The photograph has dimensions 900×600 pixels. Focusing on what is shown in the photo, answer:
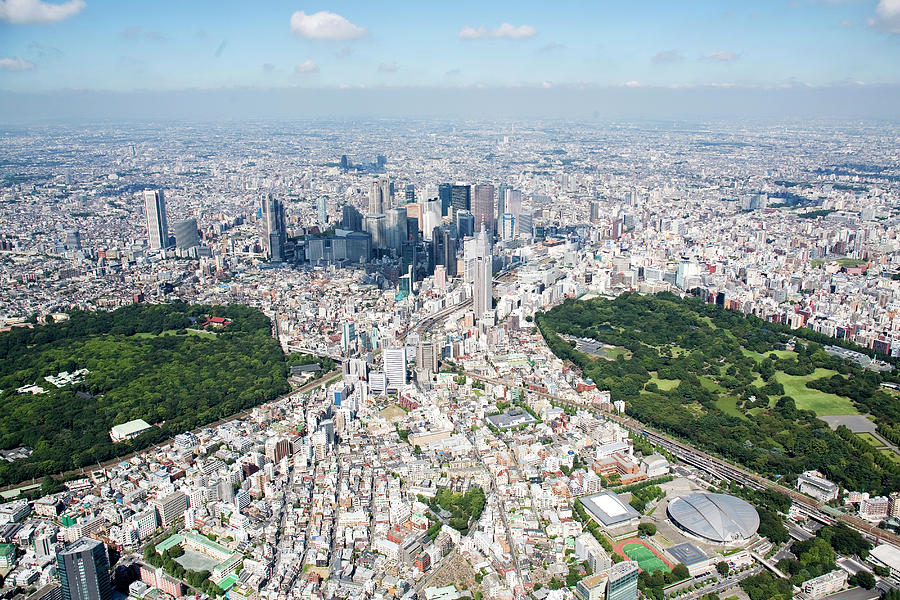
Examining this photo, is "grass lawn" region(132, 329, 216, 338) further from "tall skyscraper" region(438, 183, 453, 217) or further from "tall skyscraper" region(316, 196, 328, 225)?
"tall skyscraper" region(438, 183, 453, 217)

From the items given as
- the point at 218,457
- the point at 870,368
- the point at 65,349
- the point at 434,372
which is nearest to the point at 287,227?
the point at 65,349

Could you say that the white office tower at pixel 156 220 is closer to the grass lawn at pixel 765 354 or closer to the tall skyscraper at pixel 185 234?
the tall skyscraper at pixel 185 234

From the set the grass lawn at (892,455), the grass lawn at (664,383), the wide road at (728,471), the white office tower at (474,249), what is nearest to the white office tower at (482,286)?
the white office tower at (474,249)

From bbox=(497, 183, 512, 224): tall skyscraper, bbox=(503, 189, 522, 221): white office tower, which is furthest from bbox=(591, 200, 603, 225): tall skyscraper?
bbox=(497, 183, 512, 224): tall skyscraper

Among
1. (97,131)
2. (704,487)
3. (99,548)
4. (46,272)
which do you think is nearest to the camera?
(99,548)

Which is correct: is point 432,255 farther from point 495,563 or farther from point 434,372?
point 495,563

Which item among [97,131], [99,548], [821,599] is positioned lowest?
[821,599]
